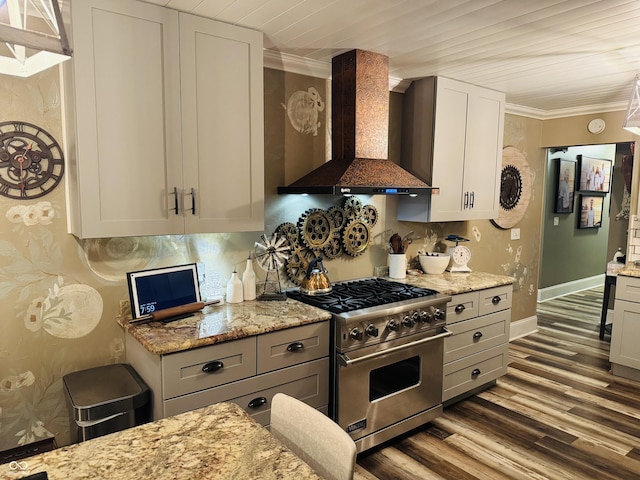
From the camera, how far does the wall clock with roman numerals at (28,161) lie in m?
2.08

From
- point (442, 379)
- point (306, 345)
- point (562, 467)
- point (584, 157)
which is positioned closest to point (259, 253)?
point (306, 345)

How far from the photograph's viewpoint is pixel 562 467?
2.64 m

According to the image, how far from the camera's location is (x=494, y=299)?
3.53 m

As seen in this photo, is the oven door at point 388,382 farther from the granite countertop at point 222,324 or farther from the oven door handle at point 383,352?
the granite countertop at point 222,324

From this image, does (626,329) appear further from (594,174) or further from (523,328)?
(594,174)

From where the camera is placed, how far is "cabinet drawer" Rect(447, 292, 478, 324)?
3.19 metres

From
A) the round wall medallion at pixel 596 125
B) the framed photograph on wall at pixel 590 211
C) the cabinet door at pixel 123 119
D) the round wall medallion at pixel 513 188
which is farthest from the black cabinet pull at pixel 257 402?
the framed photograph on wall at pixel 590 211

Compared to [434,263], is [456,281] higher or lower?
lower

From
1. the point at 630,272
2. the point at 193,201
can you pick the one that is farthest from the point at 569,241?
the point at 193,201

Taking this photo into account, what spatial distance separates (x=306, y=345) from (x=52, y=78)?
1836 millimetres

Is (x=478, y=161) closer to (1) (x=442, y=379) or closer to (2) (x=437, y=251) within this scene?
(2) (x=437, y=251)

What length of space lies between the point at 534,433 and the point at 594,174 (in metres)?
5.41

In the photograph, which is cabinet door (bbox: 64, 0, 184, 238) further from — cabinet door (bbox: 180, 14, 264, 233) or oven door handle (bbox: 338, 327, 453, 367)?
oven door handle (bbox: 338, 327, 453, 367)

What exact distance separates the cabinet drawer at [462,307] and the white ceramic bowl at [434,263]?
459 mm
